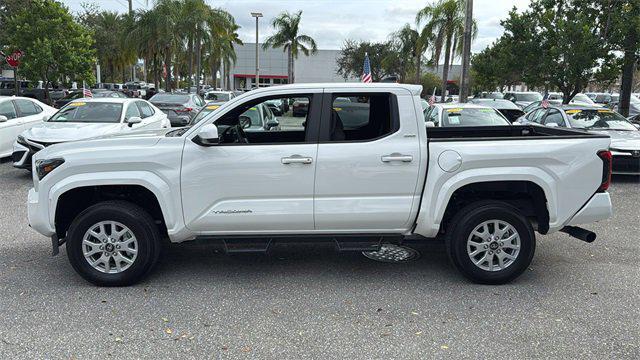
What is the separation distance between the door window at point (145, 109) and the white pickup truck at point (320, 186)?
292 inches

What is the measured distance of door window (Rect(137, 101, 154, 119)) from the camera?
1186 centimetres

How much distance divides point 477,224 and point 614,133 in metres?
7.51

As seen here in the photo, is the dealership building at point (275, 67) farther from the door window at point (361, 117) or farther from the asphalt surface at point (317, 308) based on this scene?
the asphalt surface at point (317, 308)

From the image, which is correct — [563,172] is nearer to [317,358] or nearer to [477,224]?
[477,224]

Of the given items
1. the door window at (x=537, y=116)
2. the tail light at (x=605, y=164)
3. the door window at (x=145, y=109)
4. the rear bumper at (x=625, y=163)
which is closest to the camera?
the tail light at (x=605, y=164)

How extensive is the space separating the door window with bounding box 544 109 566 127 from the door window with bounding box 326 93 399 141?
24.3ft

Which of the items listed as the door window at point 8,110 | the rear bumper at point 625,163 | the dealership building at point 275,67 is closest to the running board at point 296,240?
the rear bumper at point 625,163

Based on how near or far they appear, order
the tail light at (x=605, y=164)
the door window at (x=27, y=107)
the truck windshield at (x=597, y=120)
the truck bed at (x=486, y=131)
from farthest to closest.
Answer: the door window at (x=27, y=107) → the truck windshield at (x=597, y=120) → the truck bed at (x=486, y=131) → the tail light at (x=605, y=164)

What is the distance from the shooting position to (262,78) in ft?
253

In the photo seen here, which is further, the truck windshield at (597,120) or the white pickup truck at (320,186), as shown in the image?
the truck windshield at (597,120)

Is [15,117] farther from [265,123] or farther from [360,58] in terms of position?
[360,58]

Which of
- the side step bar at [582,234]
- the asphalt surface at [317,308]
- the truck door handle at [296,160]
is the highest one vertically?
the truck door handle at [296,160]

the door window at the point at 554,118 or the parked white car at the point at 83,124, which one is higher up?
the door window at the point at 554,118

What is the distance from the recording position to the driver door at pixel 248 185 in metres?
4.50
